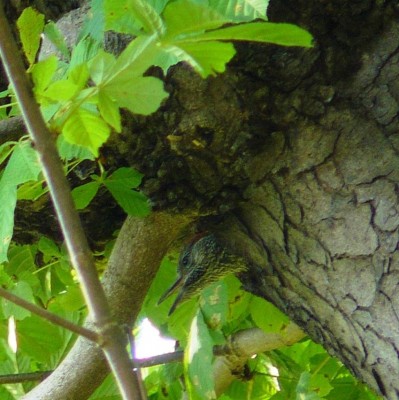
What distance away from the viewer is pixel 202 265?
1399 millimetres

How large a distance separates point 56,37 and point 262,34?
0.58m

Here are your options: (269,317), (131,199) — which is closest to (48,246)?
(131,199)

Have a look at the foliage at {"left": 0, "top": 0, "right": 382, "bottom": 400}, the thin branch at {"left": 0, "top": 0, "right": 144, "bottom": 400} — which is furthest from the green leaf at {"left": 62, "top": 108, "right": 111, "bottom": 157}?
the thin branch at {"left": 0, "top": 0, "right": 144, "bottom": 400}

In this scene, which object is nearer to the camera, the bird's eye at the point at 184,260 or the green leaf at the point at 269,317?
the bird's eye at the point at 184,260

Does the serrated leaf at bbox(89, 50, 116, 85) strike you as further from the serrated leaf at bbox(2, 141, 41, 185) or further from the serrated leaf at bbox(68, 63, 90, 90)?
the serrated leaf at bbox(2, 141, 41, 185)

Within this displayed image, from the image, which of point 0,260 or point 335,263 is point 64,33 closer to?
point 0,260

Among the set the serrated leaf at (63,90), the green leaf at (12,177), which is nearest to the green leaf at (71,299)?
the green leaf at (12,177)

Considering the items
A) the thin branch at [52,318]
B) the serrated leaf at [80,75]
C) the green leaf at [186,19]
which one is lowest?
the thin branch at [52,318]

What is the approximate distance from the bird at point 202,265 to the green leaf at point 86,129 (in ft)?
1.91

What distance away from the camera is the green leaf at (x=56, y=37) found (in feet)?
3.72

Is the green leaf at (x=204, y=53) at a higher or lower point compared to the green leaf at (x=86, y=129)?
lower

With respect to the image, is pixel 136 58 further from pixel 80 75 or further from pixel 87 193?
pixel 87 193

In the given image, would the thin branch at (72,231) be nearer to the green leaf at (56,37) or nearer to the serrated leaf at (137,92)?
the serrated leaf at (137,92)

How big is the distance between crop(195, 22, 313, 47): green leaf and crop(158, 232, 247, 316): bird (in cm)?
69
